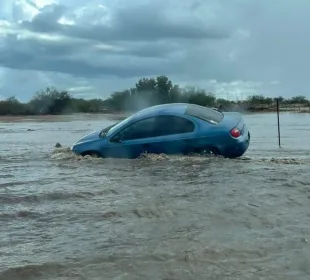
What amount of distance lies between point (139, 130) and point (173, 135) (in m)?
0.73

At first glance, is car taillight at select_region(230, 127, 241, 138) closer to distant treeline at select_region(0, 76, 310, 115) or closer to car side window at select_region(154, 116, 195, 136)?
car side window at select_region(154, 116, 195, 136)

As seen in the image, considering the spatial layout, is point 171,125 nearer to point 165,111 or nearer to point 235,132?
point 165,111

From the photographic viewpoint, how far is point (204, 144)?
419 inches

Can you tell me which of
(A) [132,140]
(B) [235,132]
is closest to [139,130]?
(A) [132,140]

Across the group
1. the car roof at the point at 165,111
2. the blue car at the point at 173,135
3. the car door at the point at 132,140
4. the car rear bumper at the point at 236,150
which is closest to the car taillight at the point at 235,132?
the blue car at the point at 173,135

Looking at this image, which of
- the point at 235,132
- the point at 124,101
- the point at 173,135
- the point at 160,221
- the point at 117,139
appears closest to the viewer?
the point at 160,221

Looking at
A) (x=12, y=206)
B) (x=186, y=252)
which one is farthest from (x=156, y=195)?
Answer: (x=186, y=252)

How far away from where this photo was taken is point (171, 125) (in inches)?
433

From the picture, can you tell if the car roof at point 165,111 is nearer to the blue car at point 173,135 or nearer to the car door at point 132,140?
the blue car at point 173,135

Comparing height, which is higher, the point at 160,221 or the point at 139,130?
the point at 139,130

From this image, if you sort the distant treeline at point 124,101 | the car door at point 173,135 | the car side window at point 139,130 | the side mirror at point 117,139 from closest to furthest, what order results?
the car door at point 173,135, the car side window at point 139,130, the side mirror at point 117,139, the distant treeline at point 124,101

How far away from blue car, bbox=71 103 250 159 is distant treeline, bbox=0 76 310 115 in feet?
108

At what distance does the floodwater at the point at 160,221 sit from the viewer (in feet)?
15.0

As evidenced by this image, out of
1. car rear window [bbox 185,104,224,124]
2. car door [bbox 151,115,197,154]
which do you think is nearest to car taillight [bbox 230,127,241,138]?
car rear window [bbox 185,104,224,124]
